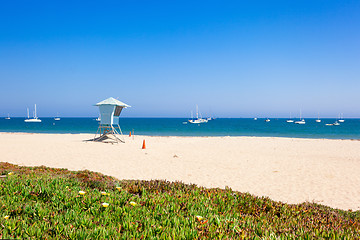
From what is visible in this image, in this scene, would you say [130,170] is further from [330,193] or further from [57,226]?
[57,226]

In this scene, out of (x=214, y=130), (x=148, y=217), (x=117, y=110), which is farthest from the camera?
(x=214, y=130)

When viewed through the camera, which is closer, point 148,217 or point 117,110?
point 148,217

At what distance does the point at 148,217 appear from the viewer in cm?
308

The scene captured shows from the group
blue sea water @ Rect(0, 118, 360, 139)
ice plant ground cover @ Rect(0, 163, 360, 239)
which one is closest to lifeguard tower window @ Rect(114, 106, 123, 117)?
ice plant ground cover @ Rect(0, 163, 360, 239)

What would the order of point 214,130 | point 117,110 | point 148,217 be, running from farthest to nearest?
point 214,130 → point 117,110 → point 148,217

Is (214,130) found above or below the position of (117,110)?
below

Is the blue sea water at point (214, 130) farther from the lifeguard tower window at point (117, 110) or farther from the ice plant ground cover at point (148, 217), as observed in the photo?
the ice plant ground cover at point (148, 217)

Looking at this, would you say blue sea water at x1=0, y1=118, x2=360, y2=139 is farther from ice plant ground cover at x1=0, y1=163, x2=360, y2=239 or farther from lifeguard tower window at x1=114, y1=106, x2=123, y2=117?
ice plant ground cover at x1=0, y1=163, x2=360, y2=239

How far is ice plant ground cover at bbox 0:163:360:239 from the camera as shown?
104 inches

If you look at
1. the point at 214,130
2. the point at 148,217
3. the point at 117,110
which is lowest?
the point at 214,130

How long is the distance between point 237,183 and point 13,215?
848cm

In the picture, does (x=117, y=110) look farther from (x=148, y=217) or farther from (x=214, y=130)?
(x=214, y=130)

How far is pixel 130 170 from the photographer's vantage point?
1225cm

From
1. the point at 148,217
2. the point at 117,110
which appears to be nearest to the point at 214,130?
the point at 117,110
